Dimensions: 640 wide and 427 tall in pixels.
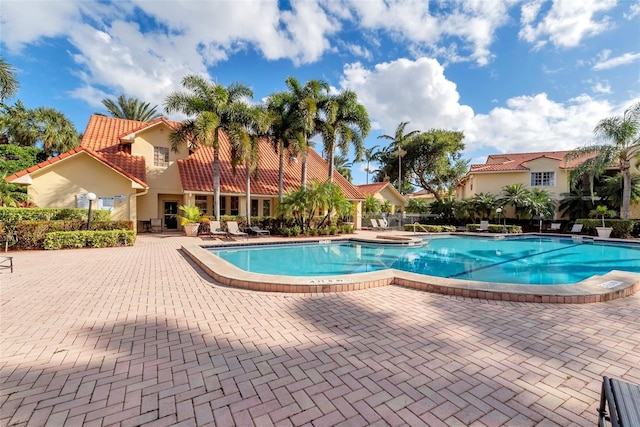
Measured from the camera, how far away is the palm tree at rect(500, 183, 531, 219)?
77.7 ft

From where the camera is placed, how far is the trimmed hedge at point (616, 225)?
61.7 ft

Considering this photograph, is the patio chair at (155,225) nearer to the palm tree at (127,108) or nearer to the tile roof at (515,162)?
the palm tree at (127,108)

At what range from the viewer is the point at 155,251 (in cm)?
1124

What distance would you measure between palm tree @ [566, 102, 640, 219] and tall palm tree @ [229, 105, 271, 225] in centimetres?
2196

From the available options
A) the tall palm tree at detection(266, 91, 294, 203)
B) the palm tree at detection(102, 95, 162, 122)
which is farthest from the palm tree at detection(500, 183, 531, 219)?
the palm tree at detection(102, 95, 162, 122)

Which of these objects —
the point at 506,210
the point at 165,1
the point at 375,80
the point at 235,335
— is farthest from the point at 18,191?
the point at 506,210

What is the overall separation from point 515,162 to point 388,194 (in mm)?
12853

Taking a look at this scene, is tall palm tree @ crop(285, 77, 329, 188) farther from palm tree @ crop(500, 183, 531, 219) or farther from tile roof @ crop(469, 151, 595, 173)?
tile roof @ crop(469, 151, 595, 173)

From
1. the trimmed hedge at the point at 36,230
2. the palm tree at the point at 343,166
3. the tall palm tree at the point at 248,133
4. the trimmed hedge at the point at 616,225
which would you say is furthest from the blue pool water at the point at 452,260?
the palm tree at the point at 343,166

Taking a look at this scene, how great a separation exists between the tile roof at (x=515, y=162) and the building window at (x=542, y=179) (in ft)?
3.42

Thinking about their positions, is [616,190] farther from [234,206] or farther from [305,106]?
[234,206]

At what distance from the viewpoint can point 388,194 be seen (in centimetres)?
3120

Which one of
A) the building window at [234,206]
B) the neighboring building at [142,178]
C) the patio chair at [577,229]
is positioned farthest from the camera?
the building window at [234,206]

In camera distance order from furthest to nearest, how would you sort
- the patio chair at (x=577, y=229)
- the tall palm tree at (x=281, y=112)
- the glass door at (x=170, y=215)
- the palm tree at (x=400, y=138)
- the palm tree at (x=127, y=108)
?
the palm tree at (x=400, y=138), the palm tree at (x=127, y=108), the patio chair at (x=577, y=229), the glass door at (x=170, y=215), the tall palm tree at (x=281, y=112)
